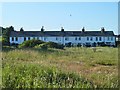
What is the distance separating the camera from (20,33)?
5350 cm

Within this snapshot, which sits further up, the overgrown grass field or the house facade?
the house facade

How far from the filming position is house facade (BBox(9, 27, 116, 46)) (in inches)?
2068

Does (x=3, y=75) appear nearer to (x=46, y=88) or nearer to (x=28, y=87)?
(x=28, y=87)

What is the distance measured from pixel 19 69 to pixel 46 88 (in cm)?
234

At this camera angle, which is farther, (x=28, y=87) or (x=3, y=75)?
(x=3, y=75)

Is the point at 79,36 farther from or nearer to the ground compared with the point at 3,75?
farther from the ground

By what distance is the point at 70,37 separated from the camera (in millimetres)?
52750

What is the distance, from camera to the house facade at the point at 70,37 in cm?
5253

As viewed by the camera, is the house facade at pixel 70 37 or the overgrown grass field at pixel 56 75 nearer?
the overgrown grass field at pixel 56 75

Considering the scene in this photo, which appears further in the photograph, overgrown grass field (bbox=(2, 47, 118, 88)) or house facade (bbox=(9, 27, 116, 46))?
house facade (bbox=(9, 27, 116, 46))

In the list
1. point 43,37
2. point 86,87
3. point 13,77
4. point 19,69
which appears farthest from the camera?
point 43,37

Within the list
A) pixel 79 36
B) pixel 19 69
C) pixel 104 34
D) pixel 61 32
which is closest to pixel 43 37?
pixel 61 32

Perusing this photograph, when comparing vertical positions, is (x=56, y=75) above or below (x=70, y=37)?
below

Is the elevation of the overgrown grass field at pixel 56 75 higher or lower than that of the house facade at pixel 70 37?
lower
